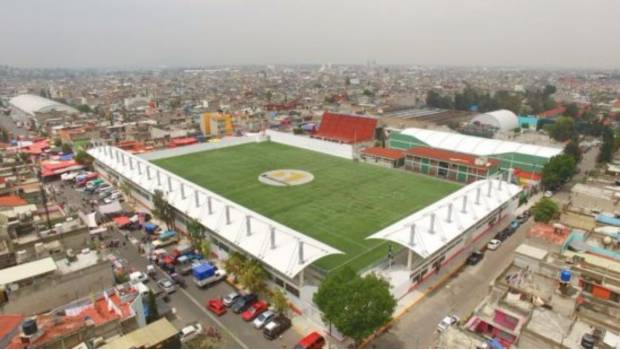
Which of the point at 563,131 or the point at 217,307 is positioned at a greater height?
the point at 563,131

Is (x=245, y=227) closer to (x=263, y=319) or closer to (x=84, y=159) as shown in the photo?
(x=263, y=319)

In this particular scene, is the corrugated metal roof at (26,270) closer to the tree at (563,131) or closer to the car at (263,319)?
the car at (263,319)

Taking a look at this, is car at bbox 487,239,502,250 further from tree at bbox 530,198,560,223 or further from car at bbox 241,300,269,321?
car at bbox 241,300,269,321

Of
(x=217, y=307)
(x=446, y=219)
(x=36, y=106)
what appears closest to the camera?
(x=217, y=307)

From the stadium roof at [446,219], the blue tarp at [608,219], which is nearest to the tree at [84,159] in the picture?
the stadium roof at [446,219]

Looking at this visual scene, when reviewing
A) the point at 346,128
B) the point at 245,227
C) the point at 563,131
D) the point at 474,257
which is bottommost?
the point at 474,257

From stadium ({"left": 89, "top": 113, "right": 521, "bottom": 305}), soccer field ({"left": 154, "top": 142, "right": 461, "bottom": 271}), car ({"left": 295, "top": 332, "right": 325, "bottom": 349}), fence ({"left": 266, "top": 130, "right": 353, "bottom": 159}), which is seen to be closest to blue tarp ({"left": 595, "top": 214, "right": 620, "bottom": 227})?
stadium ({"left": 89, "top": 113, "right": 521, "bottom": 305})

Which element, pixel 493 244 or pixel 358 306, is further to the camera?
pixel 493 244

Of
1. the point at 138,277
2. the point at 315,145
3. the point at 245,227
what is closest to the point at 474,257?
the point at 245,227
